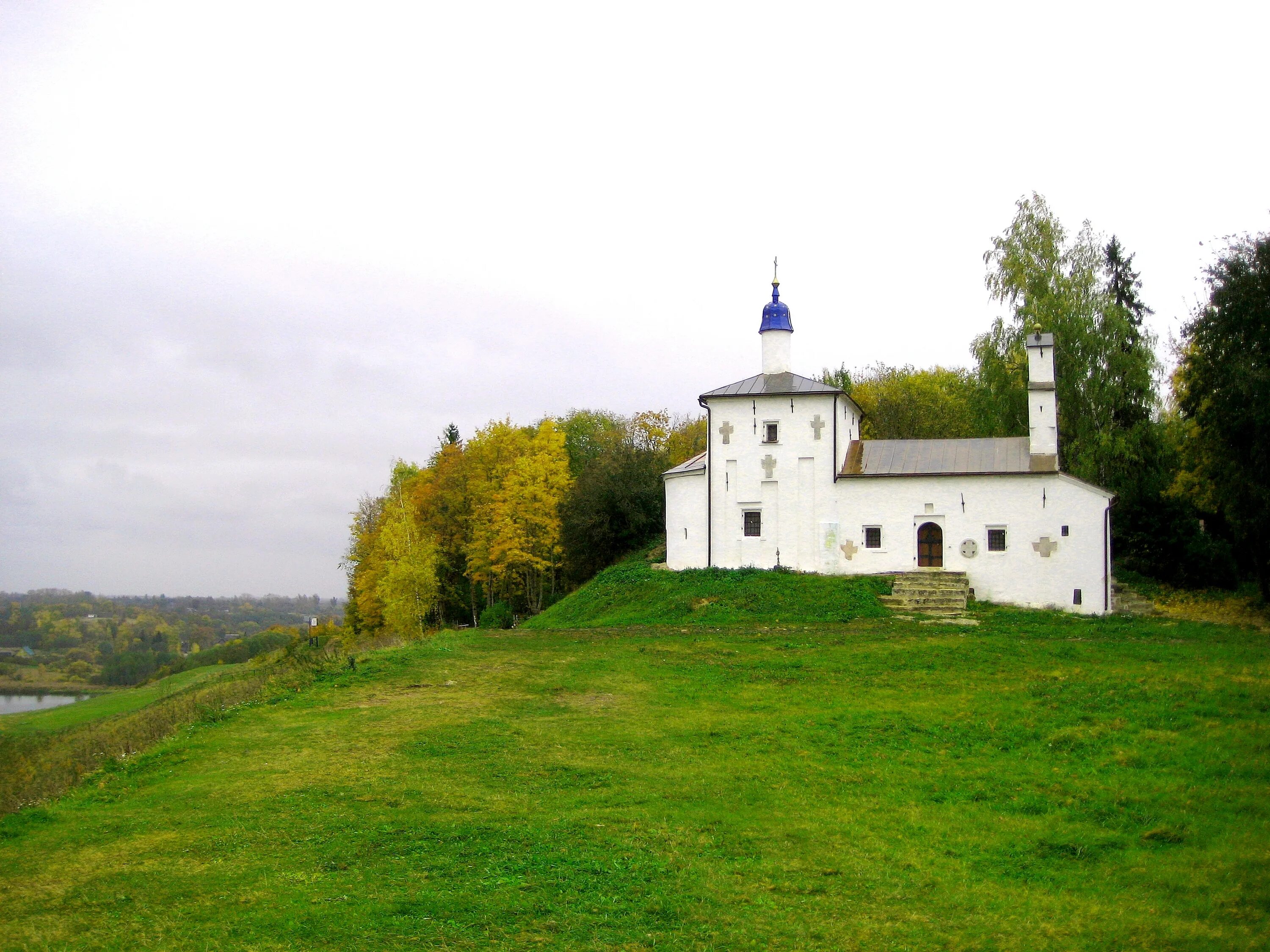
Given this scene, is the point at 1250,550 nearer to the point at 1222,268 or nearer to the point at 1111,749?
the point at 1222,268

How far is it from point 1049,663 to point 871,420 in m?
30.4

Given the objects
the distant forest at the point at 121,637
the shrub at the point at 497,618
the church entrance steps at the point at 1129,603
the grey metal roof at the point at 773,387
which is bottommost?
the distant forest at the point at 121,637

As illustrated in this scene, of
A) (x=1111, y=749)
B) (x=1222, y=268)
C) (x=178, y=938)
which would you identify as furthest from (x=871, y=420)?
(x=178, y=938)

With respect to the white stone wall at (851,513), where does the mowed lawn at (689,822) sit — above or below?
below

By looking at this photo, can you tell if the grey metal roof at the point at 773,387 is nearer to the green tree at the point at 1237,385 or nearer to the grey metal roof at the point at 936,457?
the grey metal roof at the point at 936,457

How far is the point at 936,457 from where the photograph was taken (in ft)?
91.9

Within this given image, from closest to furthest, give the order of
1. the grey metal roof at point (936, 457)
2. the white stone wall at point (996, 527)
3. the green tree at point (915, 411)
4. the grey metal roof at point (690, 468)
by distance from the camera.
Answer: the white stone wall at point (996, 527) < the grey metal roof at point (936, 457) < the grey metal roof at point (690, 468) < the green tree at point (915, 411)

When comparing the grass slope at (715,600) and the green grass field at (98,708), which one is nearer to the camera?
the grass slope at (715,600)

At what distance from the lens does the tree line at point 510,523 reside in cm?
3878

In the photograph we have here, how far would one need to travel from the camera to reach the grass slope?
24.3 meters

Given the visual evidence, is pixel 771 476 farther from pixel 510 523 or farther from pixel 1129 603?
pixel 510 523

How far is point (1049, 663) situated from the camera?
16250mm

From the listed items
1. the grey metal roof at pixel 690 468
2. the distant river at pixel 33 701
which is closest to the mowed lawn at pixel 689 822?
the grey metal roof at pixel 690 468

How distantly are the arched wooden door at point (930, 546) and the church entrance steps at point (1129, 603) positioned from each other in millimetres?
4705
